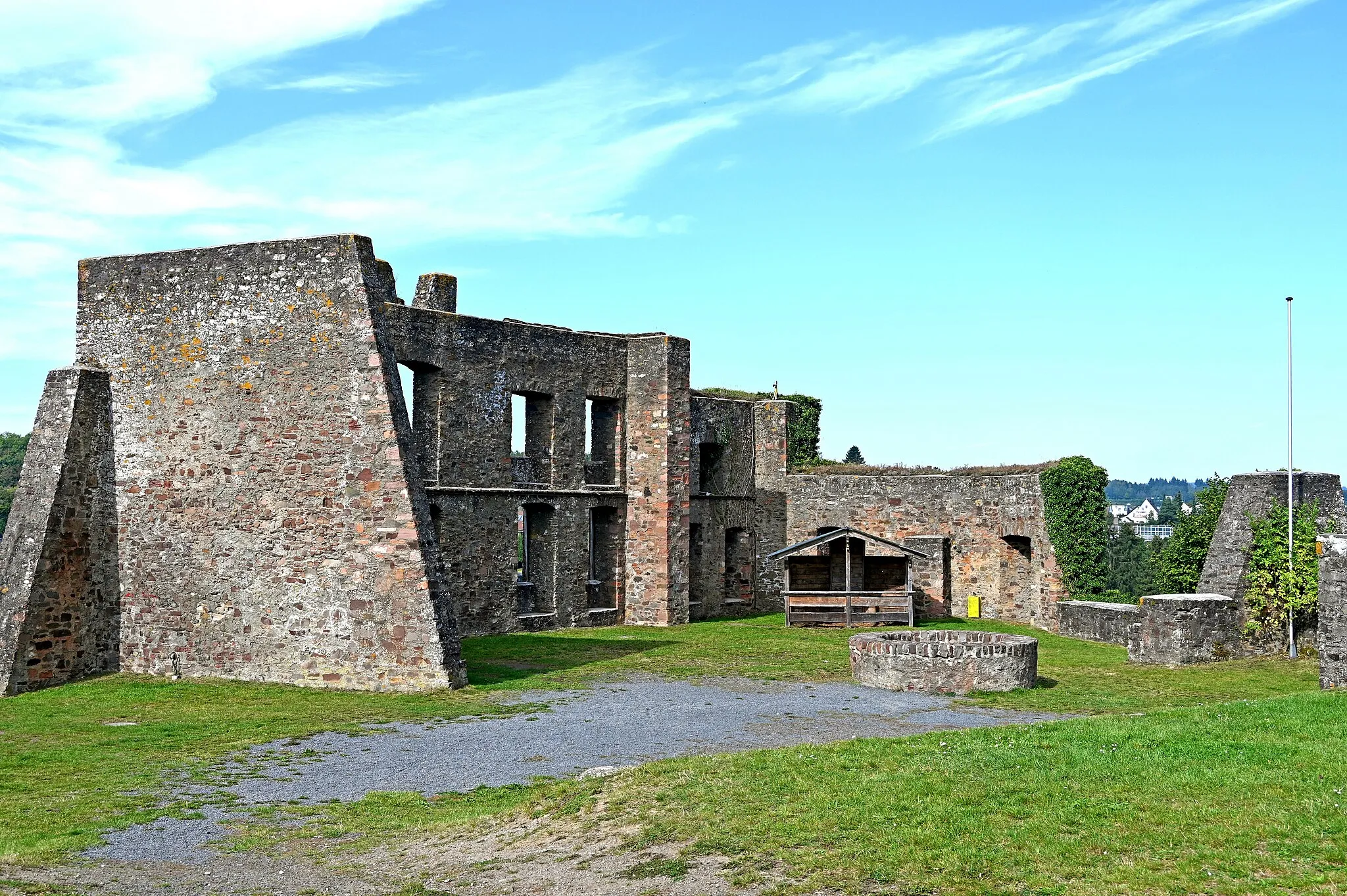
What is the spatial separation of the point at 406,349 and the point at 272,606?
7889 mm

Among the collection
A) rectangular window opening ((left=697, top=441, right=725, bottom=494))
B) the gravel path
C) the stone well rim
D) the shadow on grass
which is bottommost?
the shadow on grass

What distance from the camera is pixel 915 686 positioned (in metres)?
15.8

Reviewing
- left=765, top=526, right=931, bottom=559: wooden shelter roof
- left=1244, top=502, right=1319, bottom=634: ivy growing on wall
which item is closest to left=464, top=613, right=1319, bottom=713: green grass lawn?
left=1244, top=502, right=1319, bottom=634: ivy growing on wall

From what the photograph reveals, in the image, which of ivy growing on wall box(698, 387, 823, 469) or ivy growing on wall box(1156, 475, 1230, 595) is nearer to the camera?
ivy growing on wall box(1156, 475, 1230, 595)

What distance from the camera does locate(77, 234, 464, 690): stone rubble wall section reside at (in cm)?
1579

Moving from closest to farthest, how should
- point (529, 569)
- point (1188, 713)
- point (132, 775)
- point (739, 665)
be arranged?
1. point (132, 775)
2. point (1188, 713)
3. point (739, 665)
4. point (529, 569)

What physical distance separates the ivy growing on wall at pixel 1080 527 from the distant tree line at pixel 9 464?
43.7 meters

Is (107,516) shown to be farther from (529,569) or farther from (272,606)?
(529,569)

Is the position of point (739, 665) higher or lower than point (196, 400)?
lower

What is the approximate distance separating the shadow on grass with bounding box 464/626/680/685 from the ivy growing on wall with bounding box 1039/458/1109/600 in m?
10.0

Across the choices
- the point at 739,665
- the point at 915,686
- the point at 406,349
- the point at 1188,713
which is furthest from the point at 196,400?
the point at 1188,713

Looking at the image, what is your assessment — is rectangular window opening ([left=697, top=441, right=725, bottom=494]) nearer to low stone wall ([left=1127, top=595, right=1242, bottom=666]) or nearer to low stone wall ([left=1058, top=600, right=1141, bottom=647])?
low stone wall ([left=1058, top=600, right=1141, bottom=647])

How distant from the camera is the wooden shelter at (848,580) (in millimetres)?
26703

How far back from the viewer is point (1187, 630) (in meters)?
19.2
